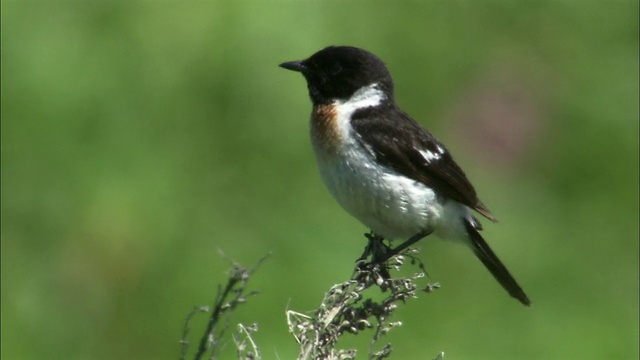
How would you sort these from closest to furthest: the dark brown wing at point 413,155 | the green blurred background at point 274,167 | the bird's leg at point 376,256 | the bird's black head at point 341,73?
the bird's leg at point 376,256, the dark brown wing at point 413,155, the bird's black head at point 341,73, the green blurred background at point 274,167

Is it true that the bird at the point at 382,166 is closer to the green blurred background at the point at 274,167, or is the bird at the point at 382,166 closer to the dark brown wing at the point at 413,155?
the dark brown wing at the point at 413,155

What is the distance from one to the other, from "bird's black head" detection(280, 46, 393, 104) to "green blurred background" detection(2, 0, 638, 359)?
4.64 feet

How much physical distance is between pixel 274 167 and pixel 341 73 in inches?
96.0

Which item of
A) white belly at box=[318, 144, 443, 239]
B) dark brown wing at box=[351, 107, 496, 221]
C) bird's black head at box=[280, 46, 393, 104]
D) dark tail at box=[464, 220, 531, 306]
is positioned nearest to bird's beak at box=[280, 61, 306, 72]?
bird's black head at box=[280, 46, 393, 104]

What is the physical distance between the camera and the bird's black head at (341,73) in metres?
5.34

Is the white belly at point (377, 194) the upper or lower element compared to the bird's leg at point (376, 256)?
upper

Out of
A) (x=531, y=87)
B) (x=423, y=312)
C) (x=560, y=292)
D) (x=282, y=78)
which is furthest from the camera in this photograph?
(x=531, y=87)

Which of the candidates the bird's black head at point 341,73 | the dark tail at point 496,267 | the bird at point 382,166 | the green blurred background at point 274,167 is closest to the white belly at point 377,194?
the bird at point 382,166

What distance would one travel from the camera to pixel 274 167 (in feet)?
25.4

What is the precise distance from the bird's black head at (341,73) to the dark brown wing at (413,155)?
0.77ft

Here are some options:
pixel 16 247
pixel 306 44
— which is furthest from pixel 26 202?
pixel 306 44

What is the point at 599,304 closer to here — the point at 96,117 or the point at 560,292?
the point at 560,292

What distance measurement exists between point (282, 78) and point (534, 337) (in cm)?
228

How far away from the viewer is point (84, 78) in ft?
25.4
